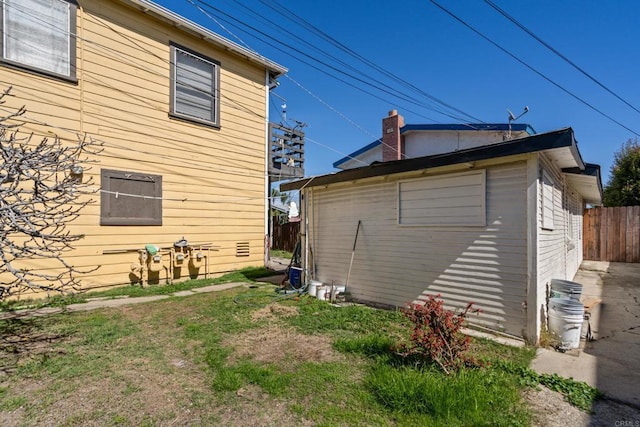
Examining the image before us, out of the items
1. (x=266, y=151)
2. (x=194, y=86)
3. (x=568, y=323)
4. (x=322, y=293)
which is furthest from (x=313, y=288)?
(x=194, y=86)

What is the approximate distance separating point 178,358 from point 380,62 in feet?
27.7

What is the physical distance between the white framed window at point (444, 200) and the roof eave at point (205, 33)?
230 inches

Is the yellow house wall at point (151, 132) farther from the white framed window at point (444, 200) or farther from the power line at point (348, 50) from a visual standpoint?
the white framed window at point (444, 200)

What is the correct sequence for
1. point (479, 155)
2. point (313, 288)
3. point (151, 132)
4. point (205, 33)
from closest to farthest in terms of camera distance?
1. point (479, 155)
2. point (313, 288)
3. point (151, 132)
4. point (205, 33)

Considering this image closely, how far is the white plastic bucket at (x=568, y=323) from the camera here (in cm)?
381

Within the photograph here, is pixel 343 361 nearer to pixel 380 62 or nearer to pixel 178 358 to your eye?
pixel 178 358

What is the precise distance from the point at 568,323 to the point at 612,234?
1142 cm

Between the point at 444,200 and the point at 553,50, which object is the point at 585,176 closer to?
the point at 553,50

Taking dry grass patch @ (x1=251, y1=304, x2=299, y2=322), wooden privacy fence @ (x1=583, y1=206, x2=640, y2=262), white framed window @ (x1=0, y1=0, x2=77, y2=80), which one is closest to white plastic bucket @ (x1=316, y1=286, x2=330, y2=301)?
dry grass patch @ (x1=251, y1=304, x2=299, y2=322)

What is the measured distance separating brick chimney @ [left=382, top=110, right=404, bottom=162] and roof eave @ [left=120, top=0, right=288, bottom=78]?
511 centimetres

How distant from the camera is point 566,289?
15.2 feet

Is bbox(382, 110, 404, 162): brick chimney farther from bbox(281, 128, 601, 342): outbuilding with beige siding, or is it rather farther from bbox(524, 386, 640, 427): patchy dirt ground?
bbox(524, 386, 640, 427): patchy dirt ground

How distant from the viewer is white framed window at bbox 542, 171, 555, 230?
14.5 ft

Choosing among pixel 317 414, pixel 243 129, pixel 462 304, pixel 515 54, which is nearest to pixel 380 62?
pixel 515 54
